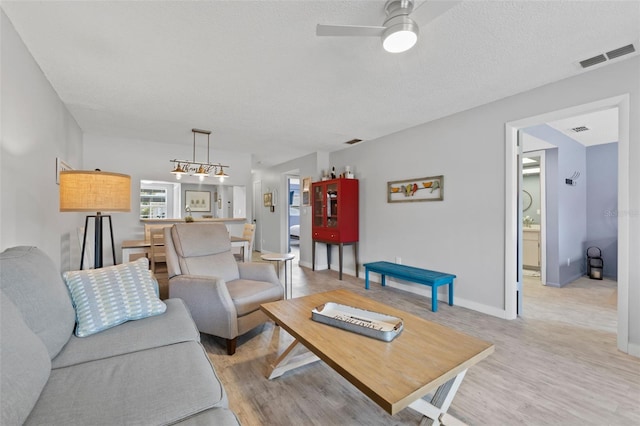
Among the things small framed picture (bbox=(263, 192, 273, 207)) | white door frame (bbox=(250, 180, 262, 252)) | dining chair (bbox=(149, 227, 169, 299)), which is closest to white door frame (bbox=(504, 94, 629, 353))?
dining chair (bbox=(149, 227, 169, 299))

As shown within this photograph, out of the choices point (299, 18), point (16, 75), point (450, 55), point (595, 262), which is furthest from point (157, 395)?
point (595, 262)

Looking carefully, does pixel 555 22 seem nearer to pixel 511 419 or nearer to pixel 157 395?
pixel 511 419

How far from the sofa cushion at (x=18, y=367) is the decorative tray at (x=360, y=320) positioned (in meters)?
1.17

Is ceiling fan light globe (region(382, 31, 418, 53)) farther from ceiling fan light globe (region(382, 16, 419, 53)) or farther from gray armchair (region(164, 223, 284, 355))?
gray armchair (region(164, 223, 284, 355))

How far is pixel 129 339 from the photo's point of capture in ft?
4.55

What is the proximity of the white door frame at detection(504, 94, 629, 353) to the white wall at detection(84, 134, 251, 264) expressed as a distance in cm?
474

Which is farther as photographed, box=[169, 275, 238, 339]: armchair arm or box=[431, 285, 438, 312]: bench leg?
box=[431, 285, 438, 312]: bench leg

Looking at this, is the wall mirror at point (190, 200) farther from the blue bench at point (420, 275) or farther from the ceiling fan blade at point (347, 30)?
the ceiling fan blade at point (347, 30)

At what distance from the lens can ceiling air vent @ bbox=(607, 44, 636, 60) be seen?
1993 mm

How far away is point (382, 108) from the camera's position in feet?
10.4

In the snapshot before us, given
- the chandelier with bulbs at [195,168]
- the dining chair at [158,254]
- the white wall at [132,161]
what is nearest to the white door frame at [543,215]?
the chandelier with bulbs at [195,168]

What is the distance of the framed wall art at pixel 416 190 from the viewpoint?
3527mm

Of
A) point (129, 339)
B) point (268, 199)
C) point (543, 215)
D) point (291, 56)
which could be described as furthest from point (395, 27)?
point (268, 199)

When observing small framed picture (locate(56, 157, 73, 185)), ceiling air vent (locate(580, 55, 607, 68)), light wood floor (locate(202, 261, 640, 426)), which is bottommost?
light wood floor (locate(202, 261, 640, 426))
